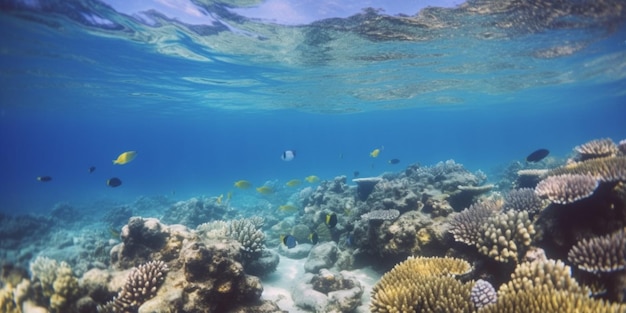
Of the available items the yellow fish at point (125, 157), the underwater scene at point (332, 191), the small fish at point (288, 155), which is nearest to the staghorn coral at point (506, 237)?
the underwater scene at point (332, 191)

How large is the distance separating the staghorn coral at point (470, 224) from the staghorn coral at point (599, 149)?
3.34 meters

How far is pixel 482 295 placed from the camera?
14.0ft

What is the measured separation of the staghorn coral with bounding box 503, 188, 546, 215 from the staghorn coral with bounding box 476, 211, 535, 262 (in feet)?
3.96

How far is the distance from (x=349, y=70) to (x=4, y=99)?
131 feet

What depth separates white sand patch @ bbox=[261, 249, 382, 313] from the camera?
24.5ft

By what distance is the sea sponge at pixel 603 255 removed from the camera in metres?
4.19

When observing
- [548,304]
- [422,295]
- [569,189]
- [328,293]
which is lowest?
[328,293]

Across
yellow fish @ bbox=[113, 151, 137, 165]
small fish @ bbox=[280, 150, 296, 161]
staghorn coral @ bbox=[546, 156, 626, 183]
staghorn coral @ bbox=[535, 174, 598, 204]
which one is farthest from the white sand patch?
yellow fish @ bbox=[113, 151, 137, 165]

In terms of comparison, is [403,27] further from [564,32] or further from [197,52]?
[197,52]

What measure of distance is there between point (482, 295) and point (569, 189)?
2.67m

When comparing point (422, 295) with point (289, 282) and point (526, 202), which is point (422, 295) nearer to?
point (526, 202)

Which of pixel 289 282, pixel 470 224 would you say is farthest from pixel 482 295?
pixel 289 282

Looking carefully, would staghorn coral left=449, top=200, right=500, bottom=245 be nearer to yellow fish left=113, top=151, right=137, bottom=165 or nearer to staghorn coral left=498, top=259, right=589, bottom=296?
staghorn coral left=498, top=259, right=589, bottom=296

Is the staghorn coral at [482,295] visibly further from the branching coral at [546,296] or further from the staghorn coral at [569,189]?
the staghorn coral at [569,189]
